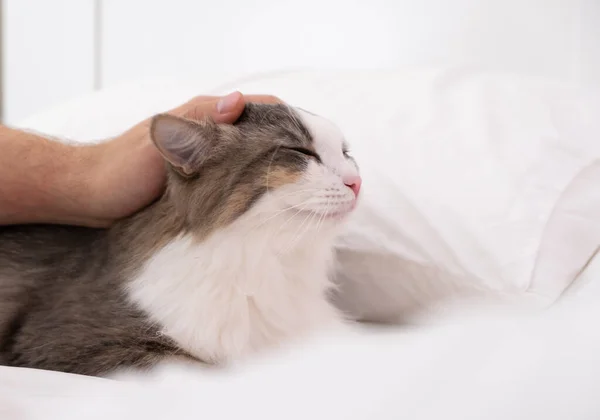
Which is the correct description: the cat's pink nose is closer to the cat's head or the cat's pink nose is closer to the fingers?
the cat's head

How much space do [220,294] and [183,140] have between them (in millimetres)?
225

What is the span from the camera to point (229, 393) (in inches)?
17.7

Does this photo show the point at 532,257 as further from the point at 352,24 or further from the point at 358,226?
the point at 352,24

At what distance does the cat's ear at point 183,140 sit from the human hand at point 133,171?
0.06 metres

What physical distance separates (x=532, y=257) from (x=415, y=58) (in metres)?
0.82

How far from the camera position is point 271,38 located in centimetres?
186

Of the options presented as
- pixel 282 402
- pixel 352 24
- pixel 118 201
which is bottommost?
pixel 118 201

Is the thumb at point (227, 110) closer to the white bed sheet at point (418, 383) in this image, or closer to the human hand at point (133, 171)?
the human hand at point (133, 171)

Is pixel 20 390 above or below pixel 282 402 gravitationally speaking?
below

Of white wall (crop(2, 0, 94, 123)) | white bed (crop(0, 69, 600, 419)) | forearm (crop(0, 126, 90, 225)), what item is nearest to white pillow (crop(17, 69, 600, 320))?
white bed (crop(0, 69, 600, 419))

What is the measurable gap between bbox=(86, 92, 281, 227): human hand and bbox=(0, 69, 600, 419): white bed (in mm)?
269

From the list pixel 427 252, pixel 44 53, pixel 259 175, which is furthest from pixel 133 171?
pixel 44 53

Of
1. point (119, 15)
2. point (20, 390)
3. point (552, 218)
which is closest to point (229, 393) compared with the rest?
point (20, 390)

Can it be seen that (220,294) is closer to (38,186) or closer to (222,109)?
(222,109)
